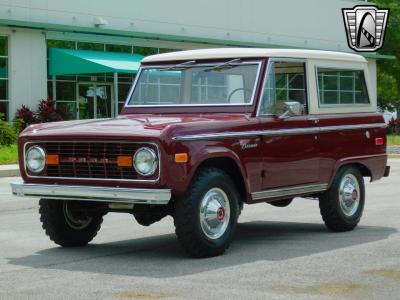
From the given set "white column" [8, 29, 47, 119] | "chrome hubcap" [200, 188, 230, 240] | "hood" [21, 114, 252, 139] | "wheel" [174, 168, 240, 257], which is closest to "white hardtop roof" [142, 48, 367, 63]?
"hood" [21, 114, 252, 139]

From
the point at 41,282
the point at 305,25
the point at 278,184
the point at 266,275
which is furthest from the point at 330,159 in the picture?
the point at 305,25

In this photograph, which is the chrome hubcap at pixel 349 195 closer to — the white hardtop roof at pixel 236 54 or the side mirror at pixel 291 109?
the side mirror at pixel 291 109

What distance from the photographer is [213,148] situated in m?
8.45

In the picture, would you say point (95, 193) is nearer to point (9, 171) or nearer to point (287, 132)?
point (287, 132)

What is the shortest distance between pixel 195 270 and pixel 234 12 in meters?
33.0

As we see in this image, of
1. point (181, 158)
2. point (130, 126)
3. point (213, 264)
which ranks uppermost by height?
point (130, 126)

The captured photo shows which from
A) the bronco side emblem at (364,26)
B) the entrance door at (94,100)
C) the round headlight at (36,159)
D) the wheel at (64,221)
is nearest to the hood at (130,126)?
the round headlight at (36,159)

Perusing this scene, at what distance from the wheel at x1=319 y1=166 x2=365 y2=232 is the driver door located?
0.45 metres

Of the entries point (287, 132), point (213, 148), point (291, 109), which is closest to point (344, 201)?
point (287, 132)

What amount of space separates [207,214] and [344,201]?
2532 mm

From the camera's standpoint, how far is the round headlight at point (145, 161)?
26.5 feet

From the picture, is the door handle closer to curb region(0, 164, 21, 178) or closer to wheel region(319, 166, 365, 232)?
wheel region(319, 166, 365, 232)

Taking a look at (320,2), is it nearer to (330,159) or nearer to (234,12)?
(234,12)

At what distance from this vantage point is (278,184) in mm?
9367
